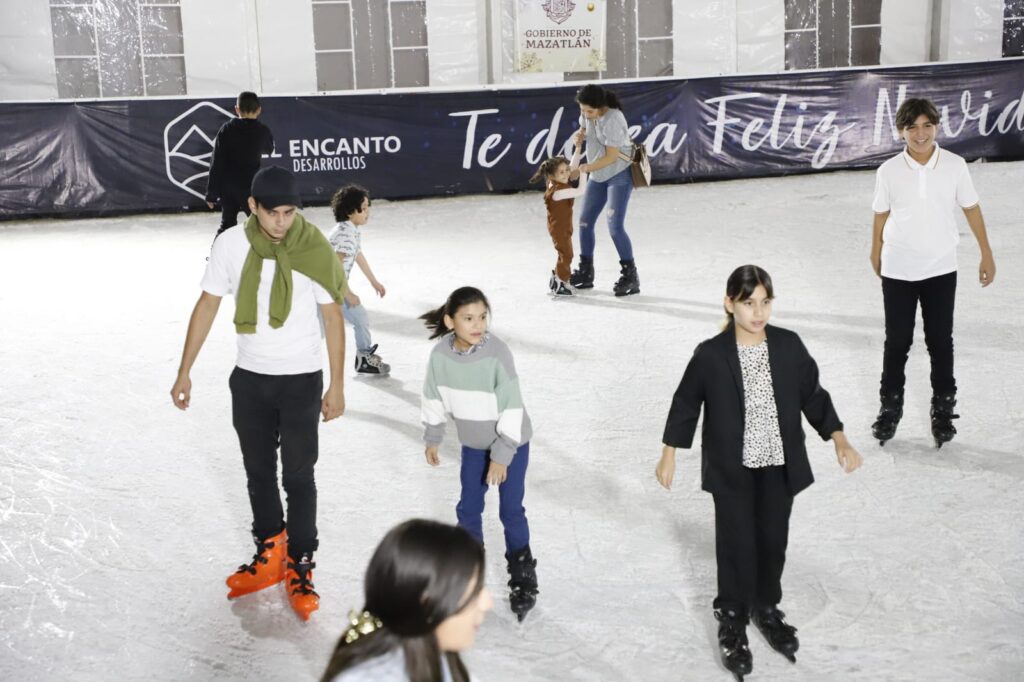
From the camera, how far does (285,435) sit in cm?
429

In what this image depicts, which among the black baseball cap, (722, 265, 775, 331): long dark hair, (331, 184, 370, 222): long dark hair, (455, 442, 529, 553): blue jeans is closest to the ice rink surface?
(455, 442, 529, 553): blue jeans

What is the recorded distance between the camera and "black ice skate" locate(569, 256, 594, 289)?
31.4ft

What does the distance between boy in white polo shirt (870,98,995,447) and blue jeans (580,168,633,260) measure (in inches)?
138

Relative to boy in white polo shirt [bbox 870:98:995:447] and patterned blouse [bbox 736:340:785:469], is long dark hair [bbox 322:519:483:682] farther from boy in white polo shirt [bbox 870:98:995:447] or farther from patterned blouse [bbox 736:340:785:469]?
boy in white polo shirt [bbox 870:98:995:447]

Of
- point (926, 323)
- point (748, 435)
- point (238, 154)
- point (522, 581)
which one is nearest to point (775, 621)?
point (748, 435)

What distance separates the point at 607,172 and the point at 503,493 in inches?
206

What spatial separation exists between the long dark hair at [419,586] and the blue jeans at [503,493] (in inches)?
95.4

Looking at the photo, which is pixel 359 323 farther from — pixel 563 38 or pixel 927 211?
pixel 563 38

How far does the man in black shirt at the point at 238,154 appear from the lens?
1030 centimetres

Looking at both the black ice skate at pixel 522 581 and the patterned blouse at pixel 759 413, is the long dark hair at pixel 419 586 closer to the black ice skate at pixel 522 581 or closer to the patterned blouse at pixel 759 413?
the patterned blouse at pixel 759 413

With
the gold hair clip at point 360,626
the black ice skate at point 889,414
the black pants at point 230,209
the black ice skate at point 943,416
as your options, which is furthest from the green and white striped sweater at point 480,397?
the black pants at point 230,209

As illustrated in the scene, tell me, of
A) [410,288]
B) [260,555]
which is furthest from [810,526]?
[410,288]

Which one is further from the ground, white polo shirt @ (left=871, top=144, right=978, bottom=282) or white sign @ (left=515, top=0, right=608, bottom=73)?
white sign @ (left=515, top=0, right=608, bottom=73)

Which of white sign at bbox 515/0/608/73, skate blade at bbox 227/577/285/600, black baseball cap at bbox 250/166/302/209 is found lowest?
skate blade at bbox 227/577/285/600
